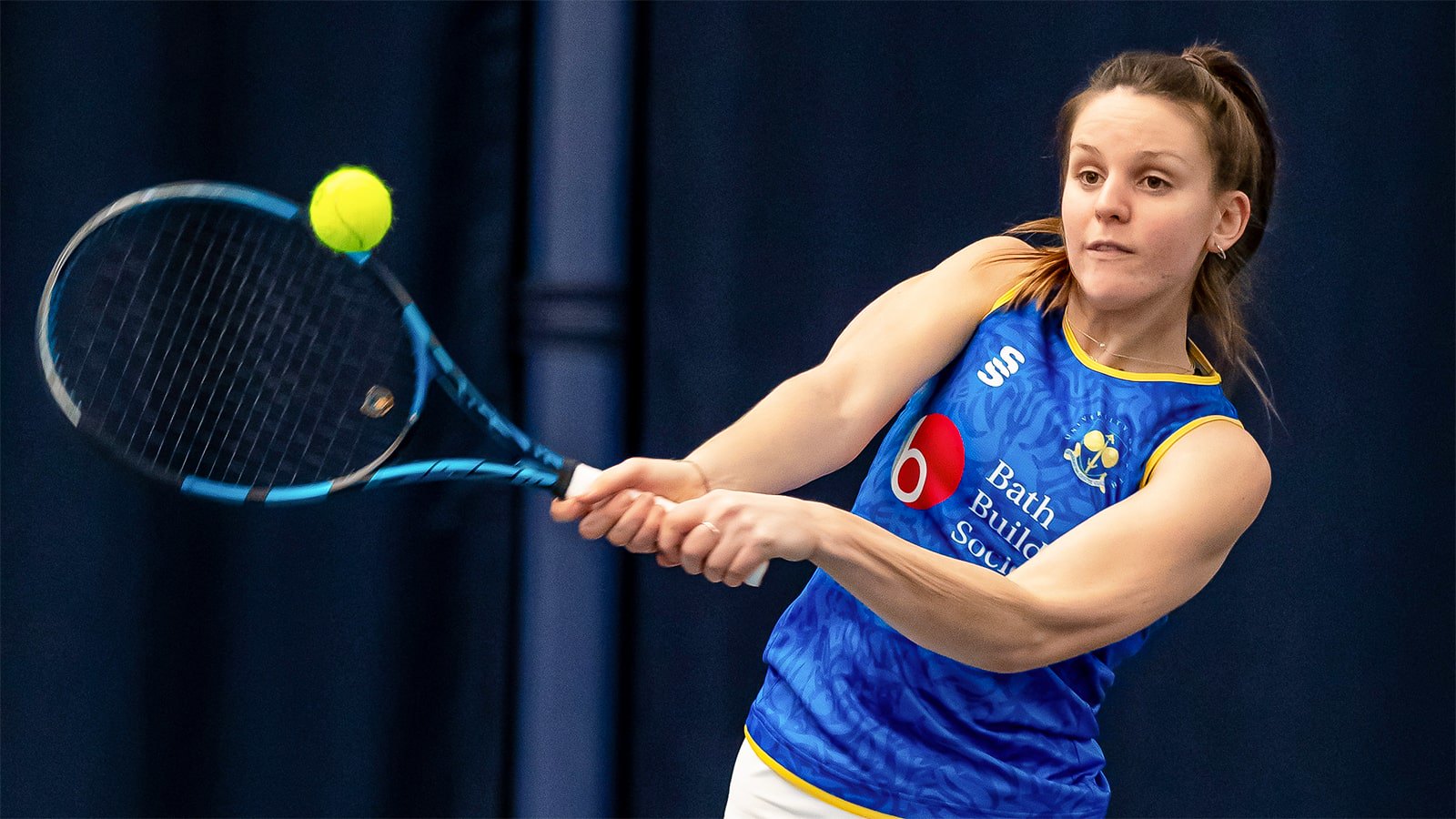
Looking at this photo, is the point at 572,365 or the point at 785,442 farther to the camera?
the point at 572,365

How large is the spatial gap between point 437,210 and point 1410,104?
4.82ft

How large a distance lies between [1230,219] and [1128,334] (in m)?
0.15

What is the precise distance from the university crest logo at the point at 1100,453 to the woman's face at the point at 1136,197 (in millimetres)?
114

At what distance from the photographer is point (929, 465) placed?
1.29 metres

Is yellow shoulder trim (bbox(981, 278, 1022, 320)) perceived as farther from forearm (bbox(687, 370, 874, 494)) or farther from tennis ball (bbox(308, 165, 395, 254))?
tennis ball (bbox(308, 165, 395, 254))

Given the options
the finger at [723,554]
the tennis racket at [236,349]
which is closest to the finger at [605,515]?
the finger at [723,554]

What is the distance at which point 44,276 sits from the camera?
6.47 feet

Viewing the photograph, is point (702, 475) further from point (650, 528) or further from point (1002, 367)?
point (1002, 367)

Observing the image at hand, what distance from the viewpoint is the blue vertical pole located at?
2.07 meters

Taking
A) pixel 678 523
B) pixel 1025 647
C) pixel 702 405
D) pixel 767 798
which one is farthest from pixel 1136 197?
pixel 702 405

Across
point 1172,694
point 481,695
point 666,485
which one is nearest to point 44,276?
point 481,695

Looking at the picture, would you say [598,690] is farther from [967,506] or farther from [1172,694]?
[967,506]

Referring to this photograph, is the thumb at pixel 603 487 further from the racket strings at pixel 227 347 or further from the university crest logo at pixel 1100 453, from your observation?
the racket strings at pixel 227 347

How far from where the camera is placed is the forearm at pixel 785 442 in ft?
4.09
